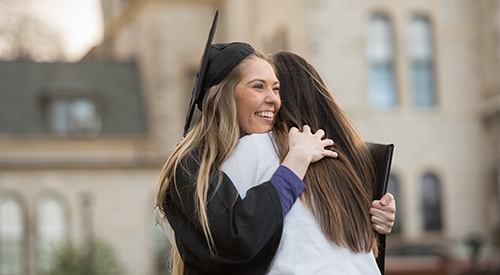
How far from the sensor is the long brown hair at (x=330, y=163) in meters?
2.59

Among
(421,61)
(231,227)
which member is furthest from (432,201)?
(231,227)

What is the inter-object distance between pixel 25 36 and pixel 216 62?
33.8 metres

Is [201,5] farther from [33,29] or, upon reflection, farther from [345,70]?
[345,70]

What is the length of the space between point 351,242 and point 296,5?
1933cm

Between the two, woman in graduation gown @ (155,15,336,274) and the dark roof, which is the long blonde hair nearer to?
woman in graduation gown @ (155,15,336,274)

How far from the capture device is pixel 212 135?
2754 millimetres

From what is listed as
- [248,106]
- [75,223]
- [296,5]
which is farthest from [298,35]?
[248,106]

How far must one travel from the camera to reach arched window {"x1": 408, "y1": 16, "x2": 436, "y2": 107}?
2183 centimetres

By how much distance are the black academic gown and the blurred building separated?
14.2m

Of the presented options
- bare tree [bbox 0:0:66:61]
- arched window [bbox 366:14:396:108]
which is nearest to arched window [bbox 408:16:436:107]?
arched window [bbox 366:14:396:108]

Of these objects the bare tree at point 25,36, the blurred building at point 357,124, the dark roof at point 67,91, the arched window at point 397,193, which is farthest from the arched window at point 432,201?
the bare tree at point 25,36

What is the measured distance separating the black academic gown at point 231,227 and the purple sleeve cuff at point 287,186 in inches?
0.9

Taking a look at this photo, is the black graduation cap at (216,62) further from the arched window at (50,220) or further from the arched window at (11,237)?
the arched window at (11,237)

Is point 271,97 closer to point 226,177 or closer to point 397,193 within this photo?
point 226,177
